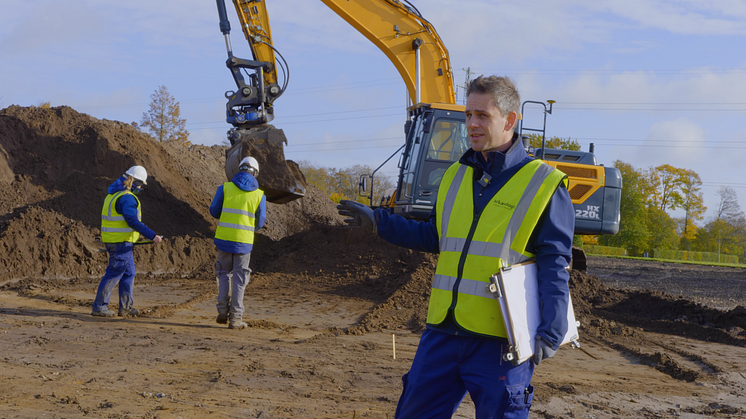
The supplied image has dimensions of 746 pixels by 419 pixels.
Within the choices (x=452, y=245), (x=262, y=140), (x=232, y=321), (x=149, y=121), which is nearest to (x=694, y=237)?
(x=149, y=121)

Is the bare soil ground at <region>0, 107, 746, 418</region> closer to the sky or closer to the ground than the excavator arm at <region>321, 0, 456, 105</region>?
closer to the ground

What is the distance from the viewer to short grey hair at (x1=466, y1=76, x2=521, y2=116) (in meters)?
2.67

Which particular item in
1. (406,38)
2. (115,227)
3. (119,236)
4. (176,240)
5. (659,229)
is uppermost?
(406,38)

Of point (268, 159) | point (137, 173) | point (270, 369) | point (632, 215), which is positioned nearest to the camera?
point (270, 369)

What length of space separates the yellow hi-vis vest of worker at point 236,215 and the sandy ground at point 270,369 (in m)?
1.24

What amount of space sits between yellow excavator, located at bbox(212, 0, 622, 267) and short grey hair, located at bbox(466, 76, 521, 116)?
23.5ft

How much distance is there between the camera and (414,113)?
11.1m

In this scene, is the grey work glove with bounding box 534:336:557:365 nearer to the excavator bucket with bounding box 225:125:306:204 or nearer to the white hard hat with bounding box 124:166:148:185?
the white hard hat with bounding box 124:166:148:185

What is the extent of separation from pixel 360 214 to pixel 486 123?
1.01 metres

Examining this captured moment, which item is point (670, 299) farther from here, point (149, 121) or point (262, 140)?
point (149, 121)

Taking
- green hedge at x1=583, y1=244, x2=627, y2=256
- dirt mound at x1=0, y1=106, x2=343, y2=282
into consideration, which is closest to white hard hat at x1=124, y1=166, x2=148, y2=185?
dirt mound at x1=0, y1=106, x2=343, y2=282

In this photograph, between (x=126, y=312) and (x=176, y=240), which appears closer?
(x=126, y=312)

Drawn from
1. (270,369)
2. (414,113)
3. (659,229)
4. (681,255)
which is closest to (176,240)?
(414,113)

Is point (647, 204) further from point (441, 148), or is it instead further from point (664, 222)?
point (441, 148)
